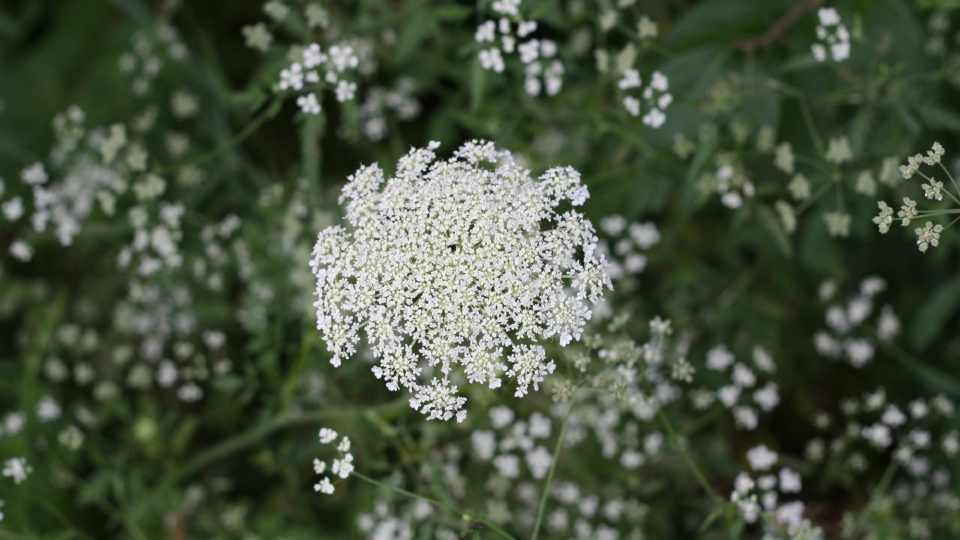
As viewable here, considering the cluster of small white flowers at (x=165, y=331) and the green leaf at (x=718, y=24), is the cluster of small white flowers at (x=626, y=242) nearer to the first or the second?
the green leaf at (x=718, y=24)

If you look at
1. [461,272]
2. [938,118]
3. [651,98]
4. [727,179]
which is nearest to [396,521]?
[461,272]

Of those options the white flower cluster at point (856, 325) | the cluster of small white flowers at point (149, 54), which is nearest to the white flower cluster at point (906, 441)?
the white flower cluster at point (856, 325)

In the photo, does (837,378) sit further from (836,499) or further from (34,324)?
(34,324)

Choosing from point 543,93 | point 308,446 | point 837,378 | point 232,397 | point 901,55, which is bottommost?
point 308,446

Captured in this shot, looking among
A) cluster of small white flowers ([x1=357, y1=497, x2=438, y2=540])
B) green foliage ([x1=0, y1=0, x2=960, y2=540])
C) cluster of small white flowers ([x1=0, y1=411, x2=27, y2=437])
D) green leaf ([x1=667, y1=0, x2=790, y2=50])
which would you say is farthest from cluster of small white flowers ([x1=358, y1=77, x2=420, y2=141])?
cluster of small white flowers ([x1=0, y1=411, x2=27, y2=437])

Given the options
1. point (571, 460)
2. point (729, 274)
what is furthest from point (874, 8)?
point (571, 460)

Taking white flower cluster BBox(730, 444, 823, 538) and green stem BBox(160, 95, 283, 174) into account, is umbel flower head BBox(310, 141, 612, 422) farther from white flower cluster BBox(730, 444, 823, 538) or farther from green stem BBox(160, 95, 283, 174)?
white flower cluster BBox(730, 444, 823, 538)
